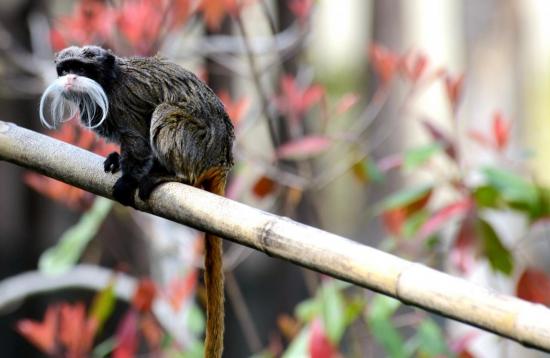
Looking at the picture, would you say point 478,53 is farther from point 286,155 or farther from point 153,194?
point 153,194

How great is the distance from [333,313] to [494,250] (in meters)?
0.46

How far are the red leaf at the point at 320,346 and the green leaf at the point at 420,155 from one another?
501 mm

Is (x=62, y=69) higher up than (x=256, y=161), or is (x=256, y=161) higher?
(x=62, y=69)

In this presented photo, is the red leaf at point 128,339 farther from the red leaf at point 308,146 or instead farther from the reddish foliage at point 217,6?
the reddish foliage at point 217,6

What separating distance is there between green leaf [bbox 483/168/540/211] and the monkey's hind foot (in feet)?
2.97

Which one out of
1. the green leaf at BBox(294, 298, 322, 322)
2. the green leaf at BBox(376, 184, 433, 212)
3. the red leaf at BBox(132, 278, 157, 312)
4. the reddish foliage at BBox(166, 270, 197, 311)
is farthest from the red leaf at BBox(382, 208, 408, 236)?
the red leaf at BBox(132, 278, 157, 312)

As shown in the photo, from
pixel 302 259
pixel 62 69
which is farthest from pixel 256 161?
pixel 302 259

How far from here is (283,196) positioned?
3.36 metres

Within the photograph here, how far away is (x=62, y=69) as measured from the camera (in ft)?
7.13

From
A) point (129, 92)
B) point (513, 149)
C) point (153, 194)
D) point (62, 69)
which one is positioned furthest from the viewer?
point (513, 149)

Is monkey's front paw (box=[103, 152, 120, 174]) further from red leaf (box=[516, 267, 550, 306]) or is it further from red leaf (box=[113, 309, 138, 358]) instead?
red leaf (box=[516, 267, 550, 306])

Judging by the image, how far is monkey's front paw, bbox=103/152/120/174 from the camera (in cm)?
214

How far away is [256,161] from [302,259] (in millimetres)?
1411

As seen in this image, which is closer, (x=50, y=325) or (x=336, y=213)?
(x=50, y=325)
